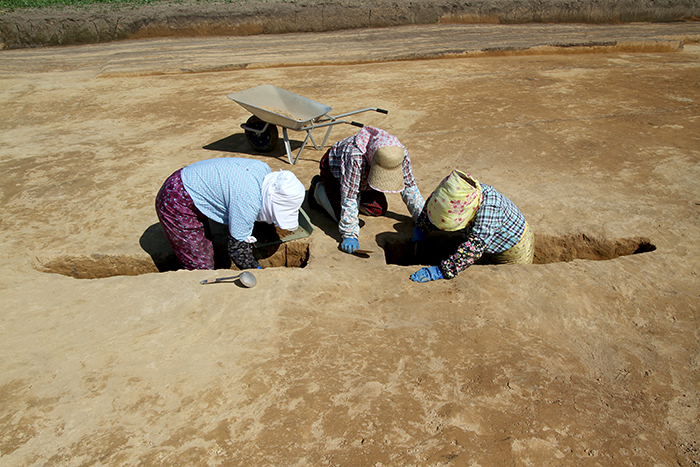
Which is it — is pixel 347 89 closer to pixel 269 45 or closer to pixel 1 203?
pixel 269 45

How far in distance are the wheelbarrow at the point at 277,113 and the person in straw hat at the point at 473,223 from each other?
2563mm

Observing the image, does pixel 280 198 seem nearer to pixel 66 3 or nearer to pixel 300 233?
pixel 300 233

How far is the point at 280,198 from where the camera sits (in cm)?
348

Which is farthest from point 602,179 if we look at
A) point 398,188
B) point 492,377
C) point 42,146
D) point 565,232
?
point 42,146

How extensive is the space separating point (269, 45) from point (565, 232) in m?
9.03

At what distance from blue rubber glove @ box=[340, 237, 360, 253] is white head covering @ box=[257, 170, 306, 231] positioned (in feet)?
1.94

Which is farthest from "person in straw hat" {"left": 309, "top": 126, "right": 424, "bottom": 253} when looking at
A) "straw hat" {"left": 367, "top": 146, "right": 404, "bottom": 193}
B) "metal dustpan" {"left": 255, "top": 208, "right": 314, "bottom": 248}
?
"metal dustpan" {"left": 255, "top": 208, "right": 314, "bottom": 248}

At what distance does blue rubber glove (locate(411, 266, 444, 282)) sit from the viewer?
3578 mm

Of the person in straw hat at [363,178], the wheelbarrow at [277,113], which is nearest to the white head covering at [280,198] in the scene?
the person in straw hat at [363,178]

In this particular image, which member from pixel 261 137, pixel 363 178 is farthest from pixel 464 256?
pixel 261 137

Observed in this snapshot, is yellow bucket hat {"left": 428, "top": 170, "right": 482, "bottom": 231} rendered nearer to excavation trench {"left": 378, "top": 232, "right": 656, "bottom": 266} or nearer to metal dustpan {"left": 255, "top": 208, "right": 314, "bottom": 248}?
excavation trench {"left": 378, "top": 232, "right": 656, "bottom": 266}

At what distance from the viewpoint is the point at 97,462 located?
2.30 m

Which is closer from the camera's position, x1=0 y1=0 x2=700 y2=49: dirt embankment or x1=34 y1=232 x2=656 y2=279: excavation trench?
x1=34 y1=232 x2=656 y2=279: excavation trench

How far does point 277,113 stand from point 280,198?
282cm
